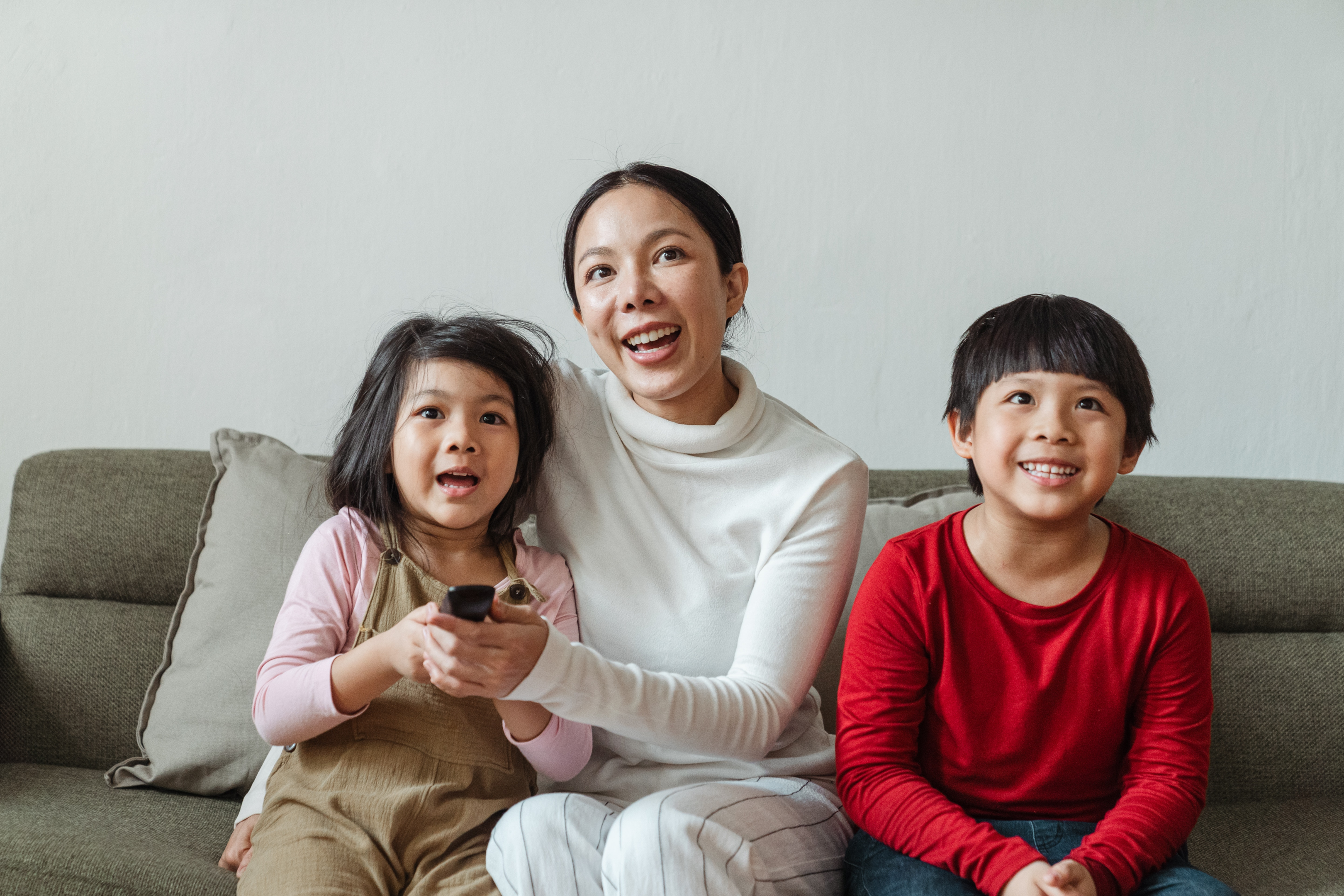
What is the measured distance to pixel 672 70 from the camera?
6.39ft

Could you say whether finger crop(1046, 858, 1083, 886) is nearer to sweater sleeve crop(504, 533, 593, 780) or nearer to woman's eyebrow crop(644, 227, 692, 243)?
sweater sleeve crop(504, 533, 593, 780)

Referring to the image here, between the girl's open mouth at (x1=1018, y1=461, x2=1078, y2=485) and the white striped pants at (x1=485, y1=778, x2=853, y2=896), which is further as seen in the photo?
the girl's open mouth at (x1=1018, y1=461, x2=1078, y2=485)

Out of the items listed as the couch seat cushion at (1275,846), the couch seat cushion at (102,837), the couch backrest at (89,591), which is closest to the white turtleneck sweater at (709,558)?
the couch seat cushion at (102,837)

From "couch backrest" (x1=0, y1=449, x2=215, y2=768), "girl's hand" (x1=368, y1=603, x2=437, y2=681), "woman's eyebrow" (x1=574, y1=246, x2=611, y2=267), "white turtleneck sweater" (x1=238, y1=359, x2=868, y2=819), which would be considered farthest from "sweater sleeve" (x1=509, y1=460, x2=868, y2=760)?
"couch backrest" (x1=0, y1=449, x2=215, y2=768)

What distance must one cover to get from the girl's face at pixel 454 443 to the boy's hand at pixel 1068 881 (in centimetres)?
74

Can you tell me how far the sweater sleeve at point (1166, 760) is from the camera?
3.36ft

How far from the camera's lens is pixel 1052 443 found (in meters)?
1.10

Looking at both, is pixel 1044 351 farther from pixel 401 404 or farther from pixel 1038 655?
pixel 401 404

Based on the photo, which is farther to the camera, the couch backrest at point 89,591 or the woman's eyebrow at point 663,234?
the couch backrest at point 89,591

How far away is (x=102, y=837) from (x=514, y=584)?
0.61 m

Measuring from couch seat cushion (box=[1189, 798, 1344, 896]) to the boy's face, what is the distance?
0.57 metres

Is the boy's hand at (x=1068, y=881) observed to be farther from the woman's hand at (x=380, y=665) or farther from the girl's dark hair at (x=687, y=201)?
the girl's dark hair at (x=687, y=201)

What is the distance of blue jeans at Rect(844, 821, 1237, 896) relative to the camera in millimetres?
1021

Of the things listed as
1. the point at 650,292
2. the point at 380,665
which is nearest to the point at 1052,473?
the point at 650,292
